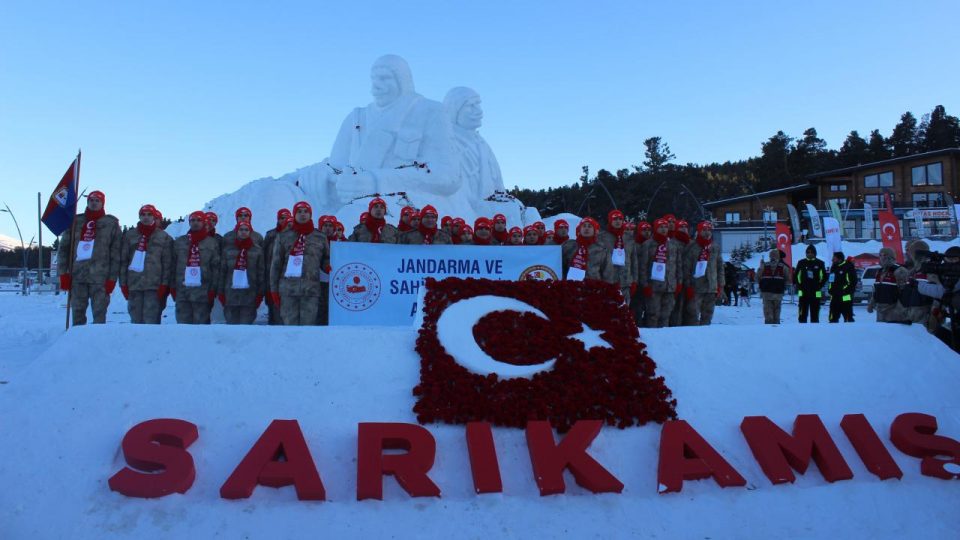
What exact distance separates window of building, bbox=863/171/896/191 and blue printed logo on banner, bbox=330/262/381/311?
152ft

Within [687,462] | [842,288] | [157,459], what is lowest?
[687,462]

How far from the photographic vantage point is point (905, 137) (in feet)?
204

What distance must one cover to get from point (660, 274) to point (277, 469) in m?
6.06

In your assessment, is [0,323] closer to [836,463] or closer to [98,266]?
[98,266]

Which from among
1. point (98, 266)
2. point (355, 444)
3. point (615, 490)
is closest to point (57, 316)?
point (98, 266)

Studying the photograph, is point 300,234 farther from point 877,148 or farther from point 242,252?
point 877,148

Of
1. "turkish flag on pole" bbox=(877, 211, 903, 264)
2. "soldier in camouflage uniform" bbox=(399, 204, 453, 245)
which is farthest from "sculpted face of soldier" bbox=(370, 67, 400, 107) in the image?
"turkish flag on pole" bbox=(877, 211, 903, 264)

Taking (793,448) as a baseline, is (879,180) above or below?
above

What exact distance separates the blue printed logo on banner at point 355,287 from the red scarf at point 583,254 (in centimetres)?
219

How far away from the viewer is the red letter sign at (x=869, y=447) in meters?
3.17

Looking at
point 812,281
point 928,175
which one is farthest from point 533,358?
point 928,175

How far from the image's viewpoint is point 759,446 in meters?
3.22

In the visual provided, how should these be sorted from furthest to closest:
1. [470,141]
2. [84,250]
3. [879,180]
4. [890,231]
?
[879,180] < [890,231] < [470,141] < [84,250]

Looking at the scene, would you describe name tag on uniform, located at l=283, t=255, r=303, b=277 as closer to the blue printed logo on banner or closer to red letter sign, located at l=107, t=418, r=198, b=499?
the blue printed logo on banner
